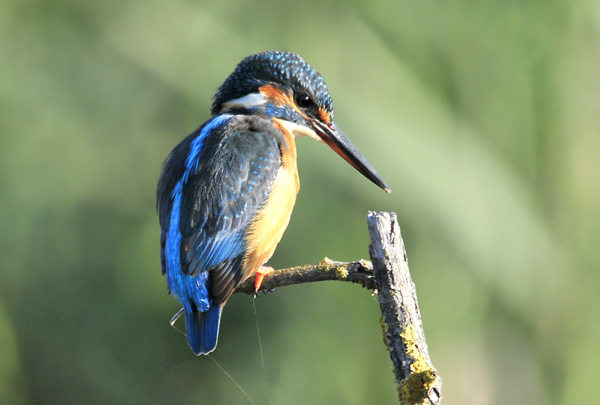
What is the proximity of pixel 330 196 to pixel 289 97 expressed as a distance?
1.11 feet

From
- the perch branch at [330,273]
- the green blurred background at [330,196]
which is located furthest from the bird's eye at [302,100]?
the perch branch at [330,273]

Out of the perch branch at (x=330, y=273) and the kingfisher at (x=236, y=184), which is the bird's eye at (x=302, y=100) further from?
the perch branch at (x=330, y=273)

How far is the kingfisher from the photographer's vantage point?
1.80 m

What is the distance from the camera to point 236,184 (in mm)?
1886

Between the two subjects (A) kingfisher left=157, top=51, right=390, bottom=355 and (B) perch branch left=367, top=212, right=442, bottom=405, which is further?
(A) kingfisher left=157, top=51, right=390, bottom=355

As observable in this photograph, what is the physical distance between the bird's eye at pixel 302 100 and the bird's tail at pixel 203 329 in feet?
2.26

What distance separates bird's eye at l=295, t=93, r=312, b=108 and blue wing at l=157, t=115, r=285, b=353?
0.69 ft

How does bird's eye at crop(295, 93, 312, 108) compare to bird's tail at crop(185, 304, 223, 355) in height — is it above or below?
above

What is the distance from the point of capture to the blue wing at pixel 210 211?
5.85ft

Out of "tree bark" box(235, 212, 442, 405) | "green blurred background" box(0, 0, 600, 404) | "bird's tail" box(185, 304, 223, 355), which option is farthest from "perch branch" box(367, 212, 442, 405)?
"green blurred background" box(0, 0, 600, 404)

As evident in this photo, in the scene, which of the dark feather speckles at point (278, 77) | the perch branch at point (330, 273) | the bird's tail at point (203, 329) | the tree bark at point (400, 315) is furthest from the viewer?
the dark feather speckles at point (278, 77)

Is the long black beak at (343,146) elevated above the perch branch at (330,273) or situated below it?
above

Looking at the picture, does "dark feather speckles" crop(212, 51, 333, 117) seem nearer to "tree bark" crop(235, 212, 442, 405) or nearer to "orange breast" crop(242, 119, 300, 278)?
"orange breast" crop(242, 119, 300, 278)

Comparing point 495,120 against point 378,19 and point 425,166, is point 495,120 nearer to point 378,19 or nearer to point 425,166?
point 425,166
